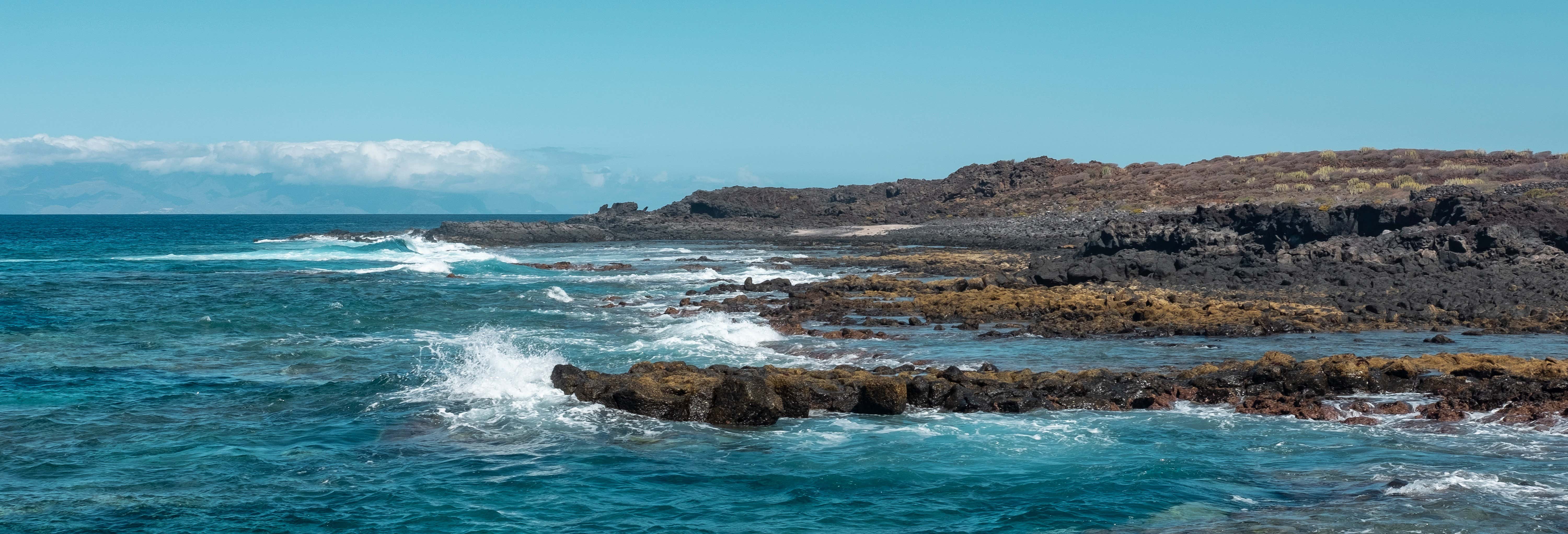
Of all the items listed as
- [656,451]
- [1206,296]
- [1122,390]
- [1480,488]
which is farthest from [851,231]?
[1480,488]

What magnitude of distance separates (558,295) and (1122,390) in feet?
67.2

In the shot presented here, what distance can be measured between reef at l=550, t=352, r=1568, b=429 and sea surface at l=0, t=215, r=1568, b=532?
287 mm

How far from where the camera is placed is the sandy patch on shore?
228ft

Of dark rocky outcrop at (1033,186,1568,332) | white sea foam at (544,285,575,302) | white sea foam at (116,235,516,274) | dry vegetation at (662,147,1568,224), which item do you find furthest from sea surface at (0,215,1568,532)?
dry vegetation at (662,147,1568,224)

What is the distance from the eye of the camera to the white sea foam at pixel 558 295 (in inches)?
1223

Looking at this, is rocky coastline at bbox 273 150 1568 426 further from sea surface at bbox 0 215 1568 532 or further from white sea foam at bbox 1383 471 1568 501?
white sea foam at bbox 1383 471 1568 501

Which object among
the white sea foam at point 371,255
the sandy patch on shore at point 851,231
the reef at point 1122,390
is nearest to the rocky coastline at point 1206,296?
the reef at point 1122,390

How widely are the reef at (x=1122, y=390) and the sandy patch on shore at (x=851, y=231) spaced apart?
171 feet

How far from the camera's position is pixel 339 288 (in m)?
34.8

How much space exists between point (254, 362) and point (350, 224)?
429 feet

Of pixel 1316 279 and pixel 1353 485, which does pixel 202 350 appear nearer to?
pixel 1353 485

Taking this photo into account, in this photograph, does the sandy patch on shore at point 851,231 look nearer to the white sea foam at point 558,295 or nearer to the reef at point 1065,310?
the white sea foam at point 558,295

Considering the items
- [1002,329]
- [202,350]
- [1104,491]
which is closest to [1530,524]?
[1104,491]

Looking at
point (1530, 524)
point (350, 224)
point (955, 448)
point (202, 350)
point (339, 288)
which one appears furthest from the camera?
point (350, 224)
